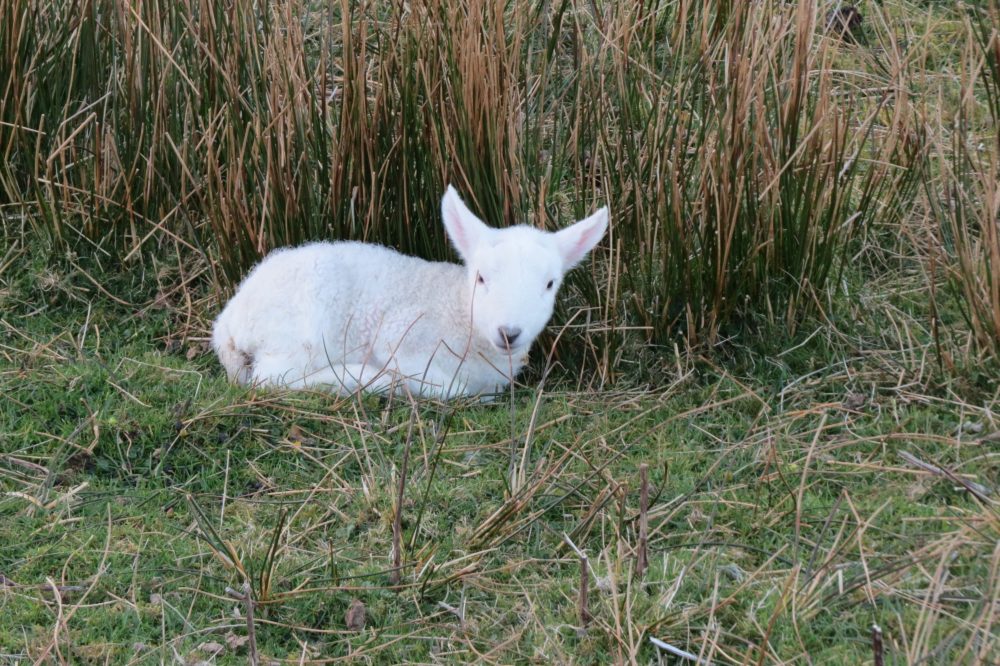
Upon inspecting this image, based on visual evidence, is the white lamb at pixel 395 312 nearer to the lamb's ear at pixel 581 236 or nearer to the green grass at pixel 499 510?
the lamb's ear at pixel 581 236

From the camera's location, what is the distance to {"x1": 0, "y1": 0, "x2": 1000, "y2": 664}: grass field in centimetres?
343

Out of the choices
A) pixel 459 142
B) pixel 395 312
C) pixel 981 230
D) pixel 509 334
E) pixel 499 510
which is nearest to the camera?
pixel 499 510

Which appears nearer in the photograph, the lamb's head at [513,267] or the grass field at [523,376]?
the grass field at [523,376]

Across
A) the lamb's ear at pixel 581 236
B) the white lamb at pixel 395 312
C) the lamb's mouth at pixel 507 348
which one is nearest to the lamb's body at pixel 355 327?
the white lamb at pixel 395 312

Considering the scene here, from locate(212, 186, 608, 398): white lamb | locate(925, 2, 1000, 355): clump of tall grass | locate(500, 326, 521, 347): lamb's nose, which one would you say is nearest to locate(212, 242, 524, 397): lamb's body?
locate(212, 186, 608, 398): white lamb

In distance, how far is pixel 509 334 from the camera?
14.5 feet

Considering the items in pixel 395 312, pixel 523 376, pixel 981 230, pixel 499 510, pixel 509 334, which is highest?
pixel 981 230

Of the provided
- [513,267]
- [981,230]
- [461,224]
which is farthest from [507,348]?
[981,230]

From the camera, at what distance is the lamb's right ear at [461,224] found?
468cm

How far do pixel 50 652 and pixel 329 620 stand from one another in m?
0.74

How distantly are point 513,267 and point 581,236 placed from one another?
0.37 m

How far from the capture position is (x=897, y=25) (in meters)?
6.91

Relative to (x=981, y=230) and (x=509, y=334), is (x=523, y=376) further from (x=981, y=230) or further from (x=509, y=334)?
(x=981, y=230)

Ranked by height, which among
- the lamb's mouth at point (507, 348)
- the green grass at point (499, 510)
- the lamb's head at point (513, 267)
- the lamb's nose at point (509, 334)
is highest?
the lamb's head at point (513, 267)
